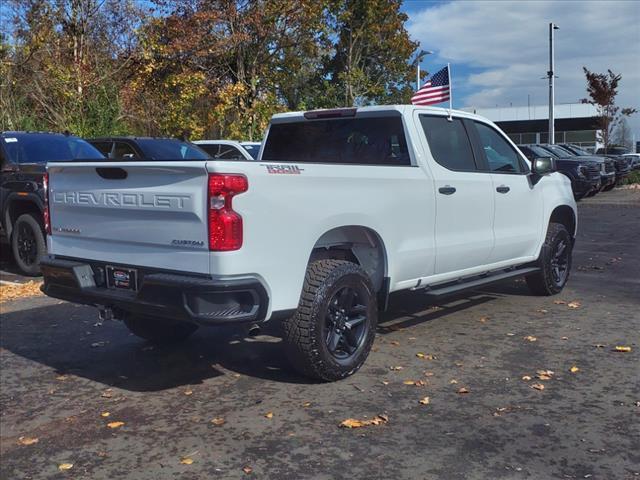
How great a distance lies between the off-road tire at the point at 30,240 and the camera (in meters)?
9.00

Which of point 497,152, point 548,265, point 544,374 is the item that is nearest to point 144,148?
point 497,152

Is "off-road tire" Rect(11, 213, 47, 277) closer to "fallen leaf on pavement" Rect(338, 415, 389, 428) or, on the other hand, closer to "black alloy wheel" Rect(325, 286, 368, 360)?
"black alloy wheel" Rect(325, 286, 368, 360)

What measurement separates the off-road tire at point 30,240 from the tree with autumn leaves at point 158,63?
8.02 m

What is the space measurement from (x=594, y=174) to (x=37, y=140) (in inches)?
684

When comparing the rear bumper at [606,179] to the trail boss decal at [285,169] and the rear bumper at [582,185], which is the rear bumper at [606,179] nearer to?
the rear bumper at [582,185]

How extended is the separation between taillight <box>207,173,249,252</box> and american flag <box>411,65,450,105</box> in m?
14.0

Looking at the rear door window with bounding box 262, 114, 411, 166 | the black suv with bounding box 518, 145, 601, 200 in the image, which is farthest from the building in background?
the rear door window with bounding box 262, 114, 411, 166

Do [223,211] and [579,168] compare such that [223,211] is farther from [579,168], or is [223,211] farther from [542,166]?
[579,168]

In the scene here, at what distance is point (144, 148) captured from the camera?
437 inches

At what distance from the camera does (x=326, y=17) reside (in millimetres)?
24859

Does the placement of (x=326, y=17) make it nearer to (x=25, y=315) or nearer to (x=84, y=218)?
(x=25, y=315)

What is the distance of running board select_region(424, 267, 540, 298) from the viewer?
18.7ft

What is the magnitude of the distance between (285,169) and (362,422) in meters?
1.66

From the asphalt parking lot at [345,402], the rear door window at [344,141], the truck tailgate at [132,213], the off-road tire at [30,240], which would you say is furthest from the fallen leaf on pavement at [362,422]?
the off-road tire at [30,240]
